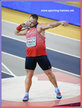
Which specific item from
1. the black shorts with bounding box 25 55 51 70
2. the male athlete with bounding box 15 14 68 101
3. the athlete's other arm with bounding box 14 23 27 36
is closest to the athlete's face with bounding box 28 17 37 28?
the male athlete with bounding box 15 14 68 101

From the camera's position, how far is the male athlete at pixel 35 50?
5.56 metres

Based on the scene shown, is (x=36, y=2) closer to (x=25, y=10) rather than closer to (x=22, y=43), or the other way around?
(x=25, y=10)

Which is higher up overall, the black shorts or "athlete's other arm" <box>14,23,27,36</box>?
"athlete's other arm" <box>14,23,27,36</box>

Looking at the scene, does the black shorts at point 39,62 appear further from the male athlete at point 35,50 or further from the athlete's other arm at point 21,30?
the athlete's other arm at point 21,30

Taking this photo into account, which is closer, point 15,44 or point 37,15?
point 37,15

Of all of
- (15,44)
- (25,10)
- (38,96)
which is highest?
(25,10)

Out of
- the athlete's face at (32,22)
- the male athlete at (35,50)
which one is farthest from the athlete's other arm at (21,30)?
the athlete's face at (32,22)

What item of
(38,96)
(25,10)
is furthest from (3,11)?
(38,96)

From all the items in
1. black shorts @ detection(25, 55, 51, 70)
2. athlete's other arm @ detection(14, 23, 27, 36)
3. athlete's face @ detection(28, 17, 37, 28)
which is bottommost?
black shorts @ detection(25, 55, 51, 70)

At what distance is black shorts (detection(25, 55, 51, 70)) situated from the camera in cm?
560

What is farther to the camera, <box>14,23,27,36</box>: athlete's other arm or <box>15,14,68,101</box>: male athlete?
<box>14,23,27,36</box>: athlete's other arm

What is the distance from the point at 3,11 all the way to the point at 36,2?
59cm

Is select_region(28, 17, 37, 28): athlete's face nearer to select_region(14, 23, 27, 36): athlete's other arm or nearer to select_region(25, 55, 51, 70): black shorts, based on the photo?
select_region(14, 23, 27, 36): athlete's other arm

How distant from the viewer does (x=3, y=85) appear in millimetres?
6047
